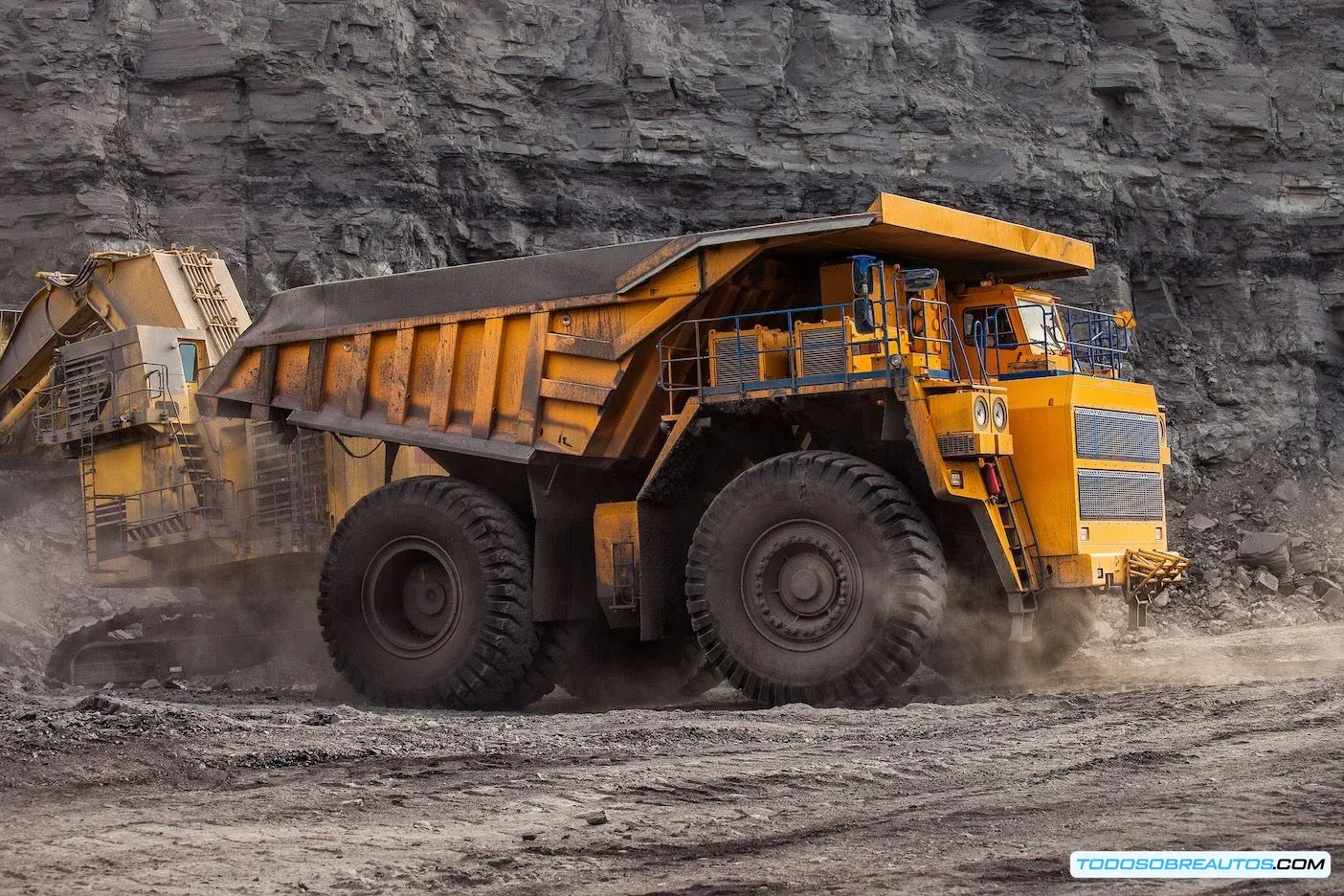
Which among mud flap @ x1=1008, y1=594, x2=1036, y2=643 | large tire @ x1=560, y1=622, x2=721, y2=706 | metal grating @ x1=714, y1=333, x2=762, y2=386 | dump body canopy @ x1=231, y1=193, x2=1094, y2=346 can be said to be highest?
dump body canopy @ x1=231, y1=193, x2=1094, y2=346

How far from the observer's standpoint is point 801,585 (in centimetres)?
1053

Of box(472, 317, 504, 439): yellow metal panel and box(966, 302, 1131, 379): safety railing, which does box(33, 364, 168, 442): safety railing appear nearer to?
box(472, 317, 504, 439): yellow metal panel

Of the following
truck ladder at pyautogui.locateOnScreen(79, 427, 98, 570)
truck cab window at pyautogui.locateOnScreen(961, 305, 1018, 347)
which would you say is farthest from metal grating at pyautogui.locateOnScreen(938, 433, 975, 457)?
truck ladder at pyautogui.locateOnScreen(79, 427, 98, 570)

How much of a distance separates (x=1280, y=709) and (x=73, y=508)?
14.3 m

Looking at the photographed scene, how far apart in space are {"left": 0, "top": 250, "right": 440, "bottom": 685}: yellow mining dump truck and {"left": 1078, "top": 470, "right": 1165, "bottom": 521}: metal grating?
222 inches

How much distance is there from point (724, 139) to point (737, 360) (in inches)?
535

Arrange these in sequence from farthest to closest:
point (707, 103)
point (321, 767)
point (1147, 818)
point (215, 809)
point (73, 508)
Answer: point (707, 103) < point (73, 508) < point (321, 767) < point (215, 809) < point (1147, 818)

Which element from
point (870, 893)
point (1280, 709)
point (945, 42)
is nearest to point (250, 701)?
point (1280, 709)

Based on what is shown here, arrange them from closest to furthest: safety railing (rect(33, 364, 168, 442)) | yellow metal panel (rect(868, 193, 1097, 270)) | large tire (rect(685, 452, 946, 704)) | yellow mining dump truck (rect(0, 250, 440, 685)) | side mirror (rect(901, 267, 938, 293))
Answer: large tire (rect(685, 452, 946, 704)) < yellow metal panel (rect(868, 193, 1097, 270)) < side mirror (rect(901, 267, 938, 293)) < yellow mining dump truck (rect(0, 250, 440, 685)) < safety railing (rect(33, 364, 168, 442))

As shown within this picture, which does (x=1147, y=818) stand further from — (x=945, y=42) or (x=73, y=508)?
(x=945, y=42)

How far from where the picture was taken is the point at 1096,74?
25.5 metres

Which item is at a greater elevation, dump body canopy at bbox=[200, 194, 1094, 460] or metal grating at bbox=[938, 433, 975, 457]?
dump body canopy at bbox=[200, 194, 1094, 460]

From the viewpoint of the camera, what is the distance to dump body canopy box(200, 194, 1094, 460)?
11102 mm

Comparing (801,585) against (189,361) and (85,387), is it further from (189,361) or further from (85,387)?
(85,387)
